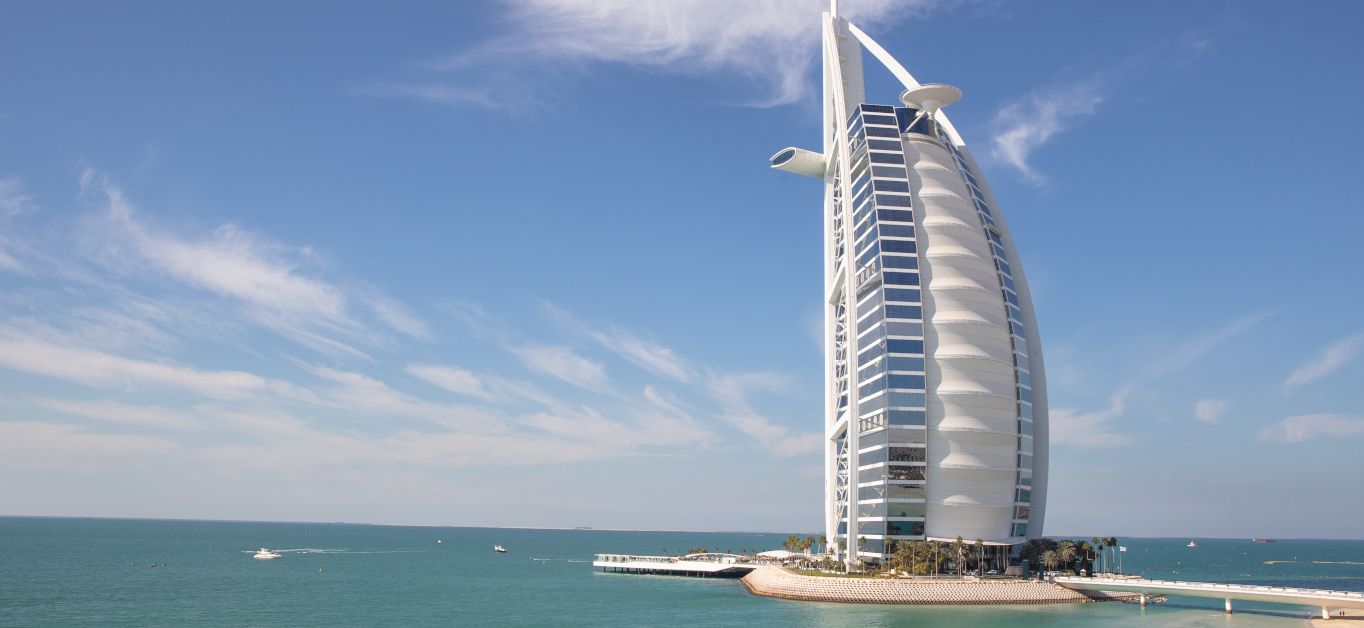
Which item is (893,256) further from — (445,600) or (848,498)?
(445,600)

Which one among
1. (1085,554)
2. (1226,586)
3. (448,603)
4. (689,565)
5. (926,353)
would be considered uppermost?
(926,353)

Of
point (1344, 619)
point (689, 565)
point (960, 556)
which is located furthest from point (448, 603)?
point (1344, 619)

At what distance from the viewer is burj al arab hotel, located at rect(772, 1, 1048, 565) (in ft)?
298

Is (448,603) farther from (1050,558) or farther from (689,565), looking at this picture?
(1050,558)

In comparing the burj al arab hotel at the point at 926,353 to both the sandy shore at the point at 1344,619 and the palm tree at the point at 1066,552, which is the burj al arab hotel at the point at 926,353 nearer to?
the palm tree at the point at 1066,552

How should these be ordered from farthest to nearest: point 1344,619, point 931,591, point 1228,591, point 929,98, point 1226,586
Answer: point 929,98
point 931,591
point 1226,586
point 1228,591
point 1344,619

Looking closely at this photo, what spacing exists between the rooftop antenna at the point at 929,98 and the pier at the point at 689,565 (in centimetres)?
5492

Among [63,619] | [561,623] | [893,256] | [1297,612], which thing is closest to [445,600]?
[561,623]

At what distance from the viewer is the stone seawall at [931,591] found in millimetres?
76375

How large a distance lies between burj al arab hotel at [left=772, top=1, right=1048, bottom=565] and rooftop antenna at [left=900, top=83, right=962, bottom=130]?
15 cm

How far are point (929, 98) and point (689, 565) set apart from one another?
202 ft

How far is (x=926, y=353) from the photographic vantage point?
92.6 m

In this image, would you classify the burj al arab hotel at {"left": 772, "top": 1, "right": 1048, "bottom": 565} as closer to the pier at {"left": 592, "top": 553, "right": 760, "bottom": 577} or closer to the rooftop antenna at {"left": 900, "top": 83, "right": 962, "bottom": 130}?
the rooftop antenna at {"left": 900, "top": 83, "right": 962, "bottom": 130}

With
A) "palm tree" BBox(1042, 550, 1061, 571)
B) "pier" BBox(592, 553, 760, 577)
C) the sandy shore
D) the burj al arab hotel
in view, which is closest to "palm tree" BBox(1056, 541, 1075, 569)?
"palm tree" BBox(1042, 550, 1061, 571)
